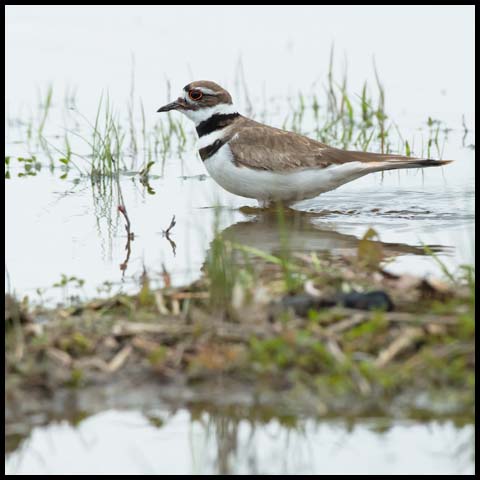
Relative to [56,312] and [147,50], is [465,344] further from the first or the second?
[147,50]

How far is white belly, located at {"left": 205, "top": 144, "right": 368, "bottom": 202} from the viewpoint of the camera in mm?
8703

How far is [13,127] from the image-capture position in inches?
458

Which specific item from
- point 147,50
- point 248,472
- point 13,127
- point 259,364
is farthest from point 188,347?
point 147,50

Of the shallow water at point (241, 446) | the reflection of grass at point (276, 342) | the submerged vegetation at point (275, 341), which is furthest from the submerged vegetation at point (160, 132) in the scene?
the shallow water at point (241, 446)

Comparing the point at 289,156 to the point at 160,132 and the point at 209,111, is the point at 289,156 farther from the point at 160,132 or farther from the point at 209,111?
the point at 160,132

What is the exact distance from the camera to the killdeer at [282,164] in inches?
343

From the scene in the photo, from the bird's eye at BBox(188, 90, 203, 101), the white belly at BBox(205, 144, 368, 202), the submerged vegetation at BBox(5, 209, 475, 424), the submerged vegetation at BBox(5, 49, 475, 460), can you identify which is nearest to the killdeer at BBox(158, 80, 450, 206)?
the white belly at BBox(205, 144, 368, 202)

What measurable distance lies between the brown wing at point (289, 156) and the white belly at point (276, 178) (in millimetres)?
47

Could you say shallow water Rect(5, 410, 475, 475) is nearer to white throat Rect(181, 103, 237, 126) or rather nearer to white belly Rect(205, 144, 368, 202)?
white belly Rect(205, 144, 368, 202)

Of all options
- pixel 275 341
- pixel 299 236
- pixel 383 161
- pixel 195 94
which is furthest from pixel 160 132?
pixel 275 341

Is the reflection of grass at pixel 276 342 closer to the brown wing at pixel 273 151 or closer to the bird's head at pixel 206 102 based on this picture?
the brown wing at pixel 273 151

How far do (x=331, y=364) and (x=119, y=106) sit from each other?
7763 mm

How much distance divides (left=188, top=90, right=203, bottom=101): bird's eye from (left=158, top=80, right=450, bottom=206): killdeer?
1.84ft

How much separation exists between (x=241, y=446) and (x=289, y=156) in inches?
186
